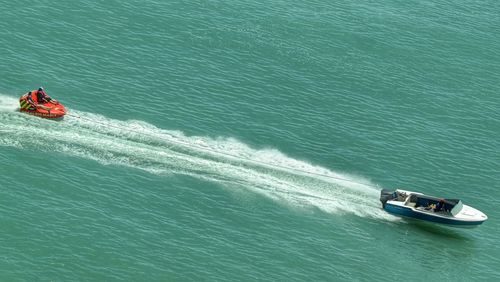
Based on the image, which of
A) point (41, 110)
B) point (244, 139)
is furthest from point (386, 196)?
point (41, 110)

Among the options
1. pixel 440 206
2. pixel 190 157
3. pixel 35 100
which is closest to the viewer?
pixel 440 206

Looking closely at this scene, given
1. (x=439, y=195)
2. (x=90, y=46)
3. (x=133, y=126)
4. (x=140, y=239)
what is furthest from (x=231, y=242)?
(x=90, y=46)

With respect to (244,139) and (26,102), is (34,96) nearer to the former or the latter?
(26,102)

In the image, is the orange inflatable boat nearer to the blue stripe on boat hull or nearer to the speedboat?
the speedboat

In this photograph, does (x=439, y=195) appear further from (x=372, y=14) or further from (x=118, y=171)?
(x=372, y=14)

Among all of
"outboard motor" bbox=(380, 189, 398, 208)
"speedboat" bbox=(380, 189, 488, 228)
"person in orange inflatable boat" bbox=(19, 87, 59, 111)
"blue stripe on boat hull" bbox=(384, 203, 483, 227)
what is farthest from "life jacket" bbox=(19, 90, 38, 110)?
"blue stripe on boat hull" bbox=(384, 203, 483, 227)

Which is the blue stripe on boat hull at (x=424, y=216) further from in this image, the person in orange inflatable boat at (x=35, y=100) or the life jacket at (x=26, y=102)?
the life jacket at (x=26, y=102)
